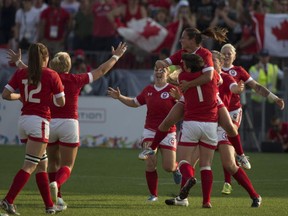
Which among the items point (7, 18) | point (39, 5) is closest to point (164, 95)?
point (39, 5)

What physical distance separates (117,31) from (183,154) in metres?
13.4

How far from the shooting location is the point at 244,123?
85.8 ft

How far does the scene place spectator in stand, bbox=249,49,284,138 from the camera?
25.8m

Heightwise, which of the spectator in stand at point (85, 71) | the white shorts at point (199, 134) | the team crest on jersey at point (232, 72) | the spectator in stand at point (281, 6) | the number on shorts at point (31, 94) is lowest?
the spectator in stand at point (85, 71)

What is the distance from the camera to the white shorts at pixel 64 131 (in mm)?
13883

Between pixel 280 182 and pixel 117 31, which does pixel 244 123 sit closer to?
pixel 117 31

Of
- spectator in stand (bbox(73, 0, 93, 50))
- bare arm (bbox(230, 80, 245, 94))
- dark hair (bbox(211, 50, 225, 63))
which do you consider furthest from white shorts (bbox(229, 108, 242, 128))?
spectator in stand (bbox(73, 0, 93, 50))

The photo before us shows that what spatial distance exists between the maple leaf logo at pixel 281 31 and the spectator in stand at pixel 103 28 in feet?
13.1

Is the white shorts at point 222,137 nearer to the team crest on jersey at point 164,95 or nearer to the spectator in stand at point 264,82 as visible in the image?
the team crest on jersey at point 164,95

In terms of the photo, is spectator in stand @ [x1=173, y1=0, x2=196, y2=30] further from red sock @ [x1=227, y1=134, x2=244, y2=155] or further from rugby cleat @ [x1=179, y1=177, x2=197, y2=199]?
rugby cleat @ [x1=179, y1=177, x2=197, y2=199]

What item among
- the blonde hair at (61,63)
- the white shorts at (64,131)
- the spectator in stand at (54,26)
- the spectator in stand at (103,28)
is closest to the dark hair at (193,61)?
the blonde hair at (61,63)

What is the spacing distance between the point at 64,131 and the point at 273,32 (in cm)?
1400

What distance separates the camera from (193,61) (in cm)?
1378

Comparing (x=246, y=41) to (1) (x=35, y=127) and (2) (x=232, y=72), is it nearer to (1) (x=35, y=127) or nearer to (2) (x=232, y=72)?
(2) (x=232, y=72)
